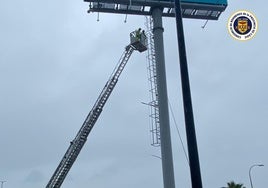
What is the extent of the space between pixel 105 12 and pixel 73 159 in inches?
540

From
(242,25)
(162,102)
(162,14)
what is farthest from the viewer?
(162,14)

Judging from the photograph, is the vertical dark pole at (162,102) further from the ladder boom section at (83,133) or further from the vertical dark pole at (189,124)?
the vertical dark pole at (189,124)

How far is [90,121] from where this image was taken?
35812 millimetres

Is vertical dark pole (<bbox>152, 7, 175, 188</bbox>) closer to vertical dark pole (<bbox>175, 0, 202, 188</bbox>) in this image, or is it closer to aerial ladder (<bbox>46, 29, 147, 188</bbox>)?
aerial ladder (<bbox>46, 29, 147, 188</bbox>)

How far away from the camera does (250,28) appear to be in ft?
64.6

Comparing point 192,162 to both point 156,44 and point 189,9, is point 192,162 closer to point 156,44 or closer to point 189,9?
point 156,44

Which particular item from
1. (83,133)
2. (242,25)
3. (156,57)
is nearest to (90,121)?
(83,133)

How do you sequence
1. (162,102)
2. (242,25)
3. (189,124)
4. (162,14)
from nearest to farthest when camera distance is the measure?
(189,124) → (242,25) → (162,102) → (162,14)

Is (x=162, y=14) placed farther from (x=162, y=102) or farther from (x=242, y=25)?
(x=242, y=25)

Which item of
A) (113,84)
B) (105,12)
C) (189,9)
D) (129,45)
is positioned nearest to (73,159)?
(113,84)

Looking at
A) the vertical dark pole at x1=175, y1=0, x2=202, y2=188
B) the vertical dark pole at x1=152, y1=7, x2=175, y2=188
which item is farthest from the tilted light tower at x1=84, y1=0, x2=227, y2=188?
the vertical dark pole at x1=175, y1=0, x2=202, y2=188

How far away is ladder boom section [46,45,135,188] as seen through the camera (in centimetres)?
3434

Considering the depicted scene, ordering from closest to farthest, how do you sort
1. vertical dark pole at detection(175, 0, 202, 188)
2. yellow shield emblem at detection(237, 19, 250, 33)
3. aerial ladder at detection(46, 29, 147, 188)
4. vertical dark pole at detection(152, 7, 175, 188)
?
vertical dark pole at detection(175, 0, 202, 188), yellow shield emblem at detection(237, 19, 250, 33), vertical dark pole at detection(152, 7, 175, 188), aerial ladder at detection(46, 29, 147, 188)

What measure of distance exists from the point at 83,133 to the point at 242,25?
19.8 meters
